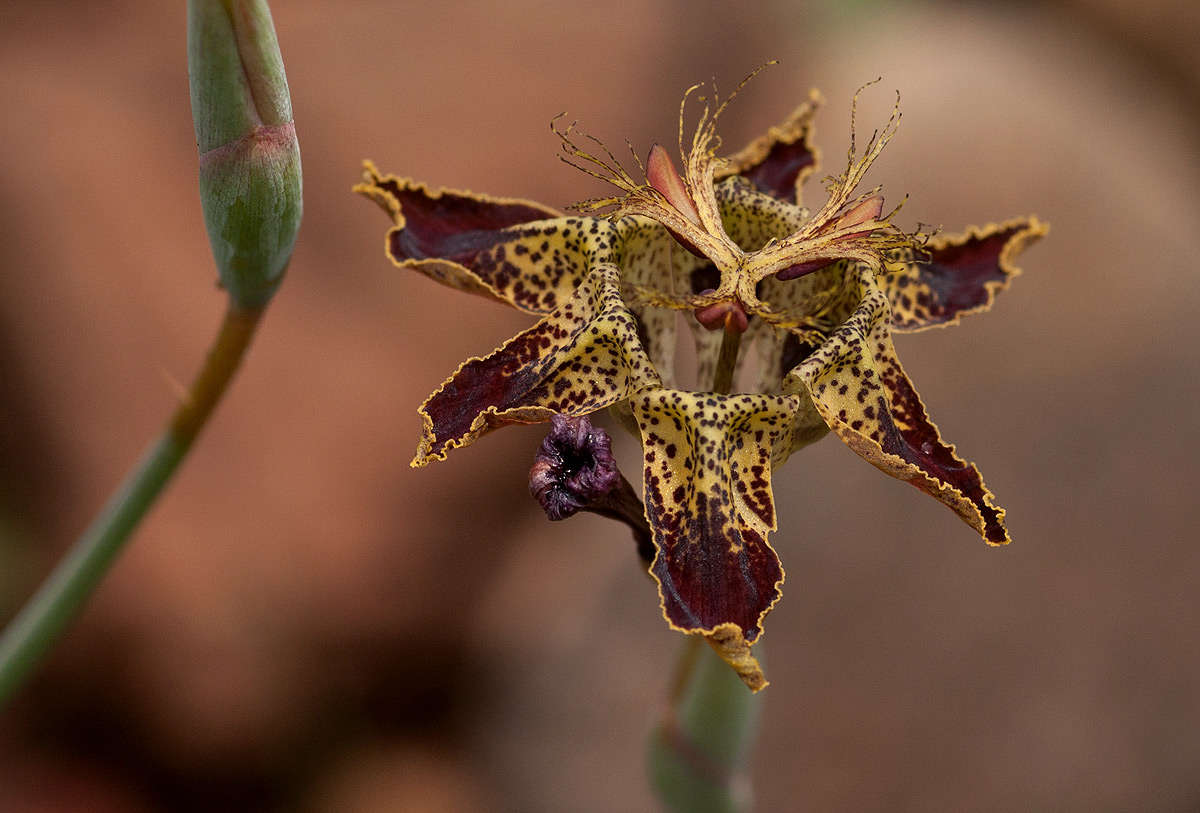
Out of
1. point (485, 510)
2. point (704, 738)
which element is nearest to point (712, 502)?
point (704, 738)

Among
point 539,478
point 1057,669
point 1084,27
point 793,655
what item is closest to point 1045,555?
point 1057,669

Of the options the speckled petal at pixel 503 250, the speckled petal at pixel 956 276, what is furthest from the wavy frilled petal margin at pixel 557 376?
the speckled petal at pixel 956 276

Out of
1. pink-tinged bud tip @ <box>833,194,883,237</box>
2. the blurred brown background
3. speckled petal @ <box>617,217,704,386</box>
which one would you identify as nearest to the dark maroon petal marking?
speckled petal @ <box>617,217,704,386</box>

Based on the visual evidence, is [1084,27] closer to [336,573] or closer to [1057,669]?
[1057,669]

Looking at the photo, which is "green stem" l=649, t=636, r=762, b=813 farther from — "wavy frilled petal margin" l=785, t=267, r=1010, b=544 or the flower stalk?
the flower stalk

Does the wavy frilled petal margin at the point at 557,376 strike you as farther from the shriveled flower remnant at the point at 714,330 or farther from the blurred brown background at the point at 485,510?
the blurred brown background at the point at 485,510

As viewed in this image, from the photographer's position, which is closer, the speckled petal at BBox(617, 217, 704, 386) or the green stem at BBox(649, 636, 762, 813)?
the speckled petal at BBox(617, 217, 704, 386)
